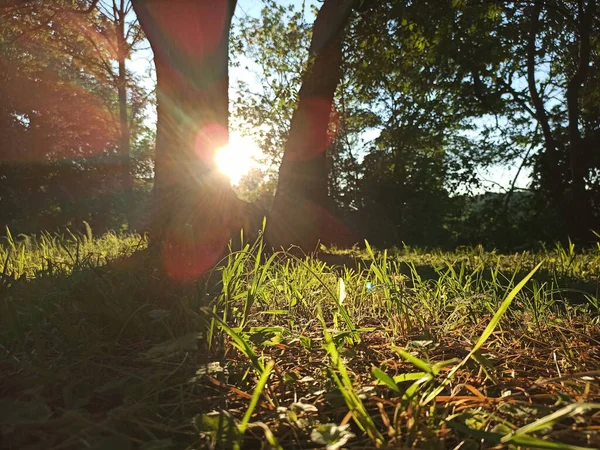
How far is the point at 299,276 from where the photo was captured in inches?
83.7

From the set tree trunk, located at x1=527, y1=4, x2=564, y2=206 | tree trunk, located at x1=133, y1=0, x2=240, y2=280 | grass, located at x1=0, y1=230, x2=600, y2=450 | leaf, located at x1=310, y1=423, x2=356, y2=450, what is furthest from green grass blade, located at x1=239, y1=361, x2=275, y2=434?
tree trunk, located at x1=527, y1=4, x2=564, y2=206

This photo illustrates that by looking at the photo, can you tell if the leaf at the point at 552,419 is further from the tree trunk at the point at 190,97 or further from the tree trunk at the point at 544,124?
the tree trunk at the point at 544,124

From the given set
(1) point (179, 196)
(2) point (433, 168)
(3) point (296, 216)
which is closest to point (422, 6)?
(3) point (296, 216)

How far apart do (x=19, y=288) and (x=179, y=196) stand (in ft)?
8.50

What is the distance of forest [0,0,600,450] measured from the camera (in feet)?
2.66

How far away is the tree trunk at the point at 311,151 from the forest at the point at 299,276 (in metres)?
0.03

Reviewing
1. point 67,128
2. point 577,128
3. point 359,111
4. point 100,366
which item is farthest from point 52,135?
point 100,366

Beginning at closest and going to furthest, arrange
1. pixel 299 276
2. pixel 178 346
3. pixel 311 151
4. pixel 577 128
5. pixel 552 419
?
pixel 552 419, pixel 178 346, pixel 299 276, pixel 311 151, pixel 577 128

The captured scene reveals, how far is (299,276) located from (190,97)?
3106 millimetres

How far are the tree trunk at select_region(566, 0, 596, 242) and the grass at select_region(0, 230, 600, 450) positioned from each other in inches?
330

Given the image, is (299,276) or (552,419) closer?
(552,419)

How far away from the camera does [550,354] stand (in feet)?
3.84

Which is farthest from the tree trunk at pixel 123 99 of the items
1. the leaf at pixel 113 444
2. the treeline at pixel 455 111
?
the leaf at pixel 113 444

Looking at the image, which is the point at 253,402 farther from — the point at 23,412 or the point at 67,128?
the point at 67,128
